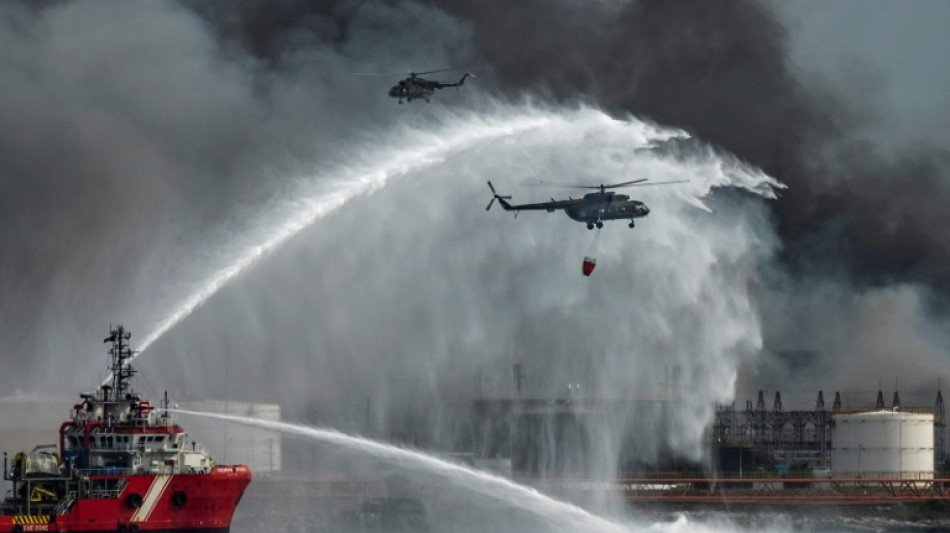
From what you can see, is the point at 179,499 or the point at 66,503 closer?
the point at 66,503

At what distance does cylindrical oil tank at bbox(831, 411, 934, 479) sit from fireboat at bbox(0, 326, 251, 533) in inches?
2110

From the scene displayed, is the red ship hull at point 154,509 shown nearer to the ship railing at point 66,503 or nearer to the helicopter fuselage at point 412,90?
the ship railing at point 66,503

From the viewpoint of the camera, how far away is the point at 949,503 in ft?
375

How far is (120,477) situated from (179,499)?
2.56 metres

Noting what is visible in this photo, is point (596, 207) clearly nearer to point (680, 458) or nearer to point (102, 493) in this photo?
point (102, 493)

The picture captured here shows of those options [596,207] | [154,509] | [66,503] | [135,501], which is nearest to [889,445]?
[596,207]

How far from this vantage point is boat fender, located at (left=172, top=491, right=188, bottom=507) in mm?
75750

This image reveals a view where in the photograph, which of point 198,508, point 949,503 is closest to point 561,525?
point 198,508

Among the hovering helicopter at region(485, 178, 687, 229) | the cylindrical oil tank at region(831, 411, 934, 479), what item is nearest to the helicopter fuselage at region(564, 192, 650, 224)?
the hovering helicopter at region(485, 178, 687, 229)

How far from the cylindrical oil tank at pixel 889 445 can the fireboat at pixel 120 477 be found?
53602mm

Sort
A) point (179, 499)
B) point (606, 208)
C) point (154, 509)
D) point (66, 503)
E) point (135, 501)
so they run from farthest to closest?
point (606, 208) < point (179, 499) < point (154, 509) < point (135, 501) < point (66, 503)

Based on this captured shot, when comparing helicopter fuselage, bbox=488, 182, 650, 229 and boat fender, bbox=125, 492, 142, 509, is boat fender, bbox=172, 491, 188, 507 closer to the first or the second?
boat fender, bbox=125, 492, 142, 509

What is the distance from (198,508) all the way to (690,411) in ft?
135

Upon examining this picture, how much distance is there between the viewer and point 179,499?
75.8 meters
